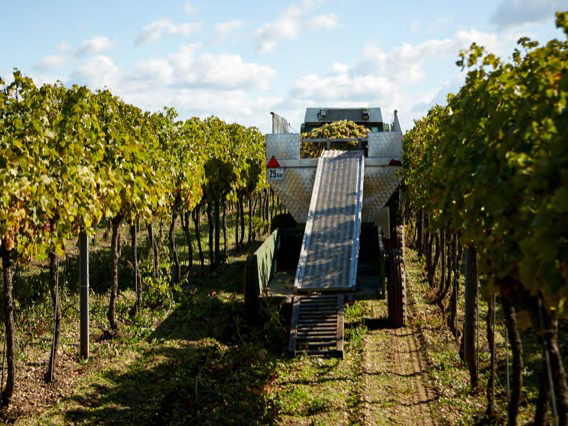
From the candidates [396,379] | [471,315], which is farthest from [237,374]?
[471,315]

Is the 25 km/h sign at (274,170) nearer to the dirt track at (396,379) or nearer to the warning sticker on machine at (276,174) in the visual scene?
the warning sticker on machine at (276,174)

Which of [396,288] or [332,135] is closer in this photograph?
[396,288]

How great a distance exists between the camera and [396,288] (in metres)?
11.2

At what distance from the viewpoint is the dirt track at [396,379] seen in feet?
25.1

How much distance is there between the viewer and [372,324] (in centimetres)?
1167

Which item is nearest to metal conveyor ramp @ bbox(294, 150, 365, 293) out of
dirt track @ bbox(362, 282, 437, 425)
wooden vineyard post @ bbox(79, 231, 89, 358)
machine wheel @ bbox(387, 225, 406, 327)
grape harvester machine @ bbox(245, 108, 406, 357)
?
grape harvester machine @ bbox(245, 108, 406, 357)

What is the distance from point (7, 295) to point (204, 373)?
9.16 feet

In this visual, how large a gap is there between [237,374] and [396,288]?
11.2 feet

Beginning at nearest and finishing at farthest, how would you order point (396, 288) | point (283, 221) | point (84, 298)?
point (84, 298) → point (396, 288) → point (283, 221)

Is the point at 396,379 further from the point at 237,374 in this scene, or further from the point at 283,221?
the point at 283,221

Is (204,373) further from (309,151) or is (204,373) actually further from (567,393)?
(309,151)

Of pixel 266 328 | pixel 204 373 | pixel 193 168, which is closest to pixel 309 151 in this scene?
pixel 193 168

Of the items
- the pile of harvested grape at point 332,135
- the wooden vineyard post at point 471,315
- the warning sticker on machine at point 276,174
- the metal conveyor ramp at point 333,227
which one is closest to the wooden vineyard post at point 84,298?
the metal conveyor ramp at point 333,227

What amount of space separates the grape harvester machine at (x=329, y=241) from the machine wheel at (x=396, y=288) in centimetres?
2
